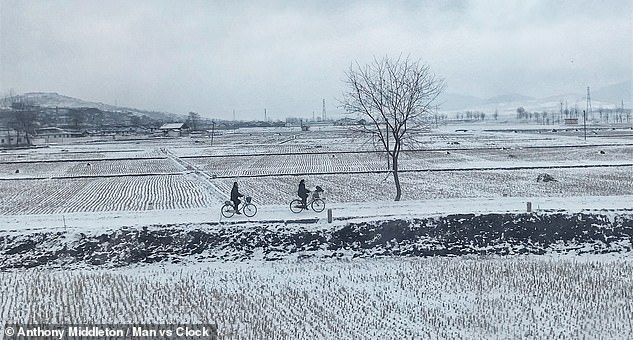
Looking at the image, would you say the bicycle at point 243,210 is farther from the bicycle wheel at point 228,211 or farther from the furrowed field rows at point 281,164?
the furrowed field rows at point 281,164

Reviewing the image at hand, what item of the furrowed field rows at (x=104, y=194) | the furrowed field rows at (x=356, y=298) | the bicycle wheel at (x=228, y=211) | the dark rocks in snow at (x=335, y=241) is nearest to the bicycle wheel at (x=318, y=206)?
the dark rocks in snow at (x=335, y=241)

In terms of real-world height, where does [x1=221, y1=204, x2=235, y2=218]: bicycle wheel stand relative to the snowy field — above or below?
above

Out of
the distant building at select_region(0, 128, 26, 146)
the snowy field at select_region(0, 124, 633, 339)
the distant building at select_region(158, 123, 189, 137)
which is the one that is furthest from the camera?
the distant building at select_region(158, 123, 189, 137)

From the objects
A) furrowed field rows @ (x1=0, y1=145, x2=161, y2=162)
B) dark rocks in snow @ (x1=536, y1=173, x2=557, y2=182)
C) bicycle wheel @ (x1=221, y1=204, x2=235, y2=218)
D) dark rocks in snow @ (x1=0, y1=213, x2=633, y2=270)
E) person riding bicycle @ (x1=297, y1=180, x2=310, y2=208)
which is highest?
furrowed field rows @ (x1=0, y1=145, x2=161, y2=162)

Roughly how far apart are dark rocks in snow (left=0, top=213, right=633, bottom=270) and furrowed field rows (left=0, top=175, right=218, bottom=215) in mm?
6233

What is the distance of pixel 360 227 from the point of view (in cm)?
2053

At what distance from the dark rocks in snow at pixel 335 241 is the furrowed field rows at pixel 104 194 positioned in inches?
245

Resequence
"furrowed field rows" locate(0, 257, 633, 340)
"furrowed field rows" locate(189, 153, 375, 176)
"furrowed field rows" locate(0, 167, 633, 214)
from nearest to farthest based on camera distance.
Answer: "furrowed field rows" locate(0, 257, 633, 340) → "furrowed field rows" locate(0, 167, 633, 214) → "furrowed field rows" locate(189, 153, 375, 176)

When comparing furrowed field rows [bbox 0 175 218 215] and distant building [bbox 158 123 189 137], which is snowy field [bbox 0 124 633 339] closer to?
furrowed field rows [bbox 0 175 218 215]

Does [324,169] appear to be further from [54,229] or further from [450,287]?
[450,287]

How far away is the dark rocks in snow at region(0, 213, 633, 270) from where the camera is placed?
19266 mm

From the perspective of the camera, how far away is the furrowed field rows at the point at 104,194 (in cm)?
2712

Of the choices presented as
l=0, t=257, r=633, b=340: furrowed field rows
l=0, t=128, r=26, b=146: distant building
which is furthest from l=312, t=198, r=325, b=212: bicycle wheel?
l=0, t=128, r=26, b=146: distant building

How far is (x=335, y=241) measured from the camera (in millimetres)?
19906
